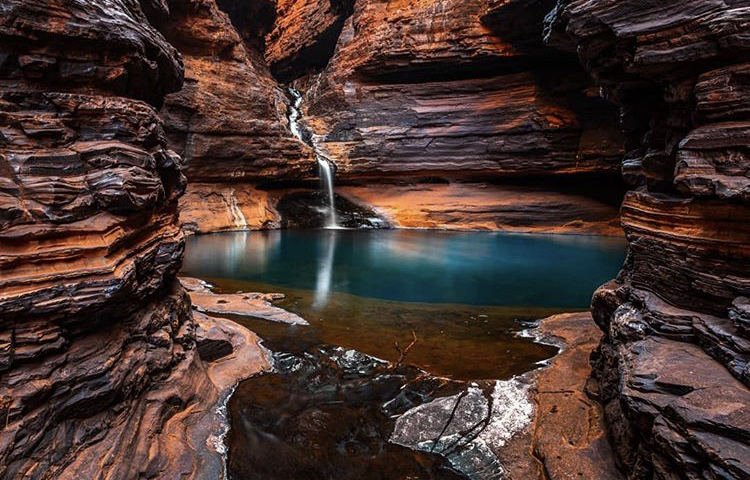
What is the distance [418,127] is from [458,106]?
7.65ft

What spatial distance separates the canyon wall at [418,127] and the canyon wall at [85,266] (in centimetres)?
1599

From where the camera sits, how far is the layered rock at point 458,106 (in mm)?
20281

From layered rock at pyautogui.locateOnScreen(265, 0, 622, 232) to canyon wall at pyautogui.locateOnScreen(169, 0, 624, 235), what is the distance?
0.06 meters

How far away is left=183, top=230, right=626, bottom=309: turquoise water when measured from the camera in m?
10.2

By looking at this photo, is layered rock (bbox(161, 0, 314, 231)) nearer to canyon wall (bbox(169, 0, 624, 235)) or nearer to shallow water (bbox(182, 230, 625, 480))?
canyon wall (bbox(169, 0, 624, 235))

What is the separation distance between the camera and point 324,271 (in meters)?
12.4

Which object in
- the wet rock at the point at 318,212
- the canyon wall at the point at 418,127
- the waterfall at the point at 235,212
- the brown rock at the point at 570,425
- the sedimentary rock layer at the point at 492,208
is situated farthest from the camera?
the wet rock at the point at 318,212

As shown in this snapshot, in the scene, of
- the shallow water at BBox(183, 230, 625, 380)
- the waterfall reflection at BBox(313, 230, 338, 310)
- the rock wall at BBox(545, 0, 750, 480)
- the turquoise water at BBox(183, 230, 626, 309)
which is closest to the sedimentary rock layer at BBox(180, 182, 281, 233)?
the shallow water at BBox(183, 230, 625, 380)

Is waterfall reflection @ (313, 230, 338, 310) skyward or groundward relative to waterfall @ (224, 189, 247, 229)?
groundward

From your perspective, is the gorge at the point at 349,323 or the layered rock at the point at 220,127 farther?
the layered rock at the point at 220,127

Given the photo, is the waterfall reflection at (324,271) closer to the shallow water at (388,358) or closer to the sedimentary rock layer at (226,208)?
the shallow water at (388,358)

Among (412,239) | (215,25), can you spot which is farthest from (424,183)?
(215,25)

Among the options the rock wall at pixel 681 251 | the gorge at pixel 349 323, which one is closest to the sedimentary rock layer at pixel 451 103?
the gorge at pixel 349 323

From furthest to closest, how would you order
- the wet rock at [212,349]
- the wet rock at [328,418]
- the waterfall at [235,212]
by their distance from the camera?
the waterfall at [235,212]
the wet rock at [212,349]
the wet rock at [328,418]
